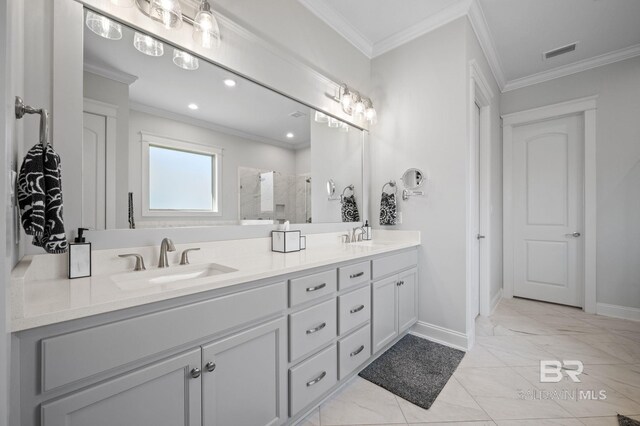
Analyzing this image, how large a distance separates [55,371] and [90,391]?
12 cm

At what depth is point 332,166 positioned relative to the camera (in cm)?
249

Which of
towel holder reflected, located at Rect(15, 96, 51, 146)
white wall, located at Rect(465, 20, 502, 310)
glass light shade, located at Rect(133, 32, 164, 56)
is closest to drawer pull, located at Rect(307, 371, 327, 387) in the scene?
towel holder reflected, located at Rect(15, 96, 51, 146)

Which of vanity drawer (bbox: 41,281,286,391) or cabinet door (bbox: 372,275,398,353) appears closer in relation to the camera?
vanity drawer (bbox: 41,281,286,391)

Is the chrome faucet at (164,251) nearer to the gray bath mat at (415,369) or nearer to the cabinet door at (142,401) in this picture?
the cabinet door at (142,401)

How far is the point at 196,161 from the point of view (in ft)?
5.20

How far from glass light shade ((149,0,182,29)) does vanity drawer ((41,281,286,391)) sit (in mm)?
1376

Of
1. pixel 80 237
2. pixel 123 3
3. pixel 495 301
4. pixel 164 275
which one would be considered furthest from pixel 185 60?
pixel 495 301

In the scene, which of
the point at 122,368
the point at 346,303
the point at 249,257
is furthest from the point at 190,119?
the point at 346,303

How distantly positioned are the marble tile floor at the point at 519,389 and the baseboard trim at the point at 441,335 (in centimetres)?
10

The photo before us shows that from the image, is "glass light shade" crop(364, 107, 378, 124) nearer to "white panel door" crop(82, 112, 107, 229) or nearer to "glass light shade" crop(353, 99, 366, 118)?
"glass light shade" crop(353, 99, 366, 118)

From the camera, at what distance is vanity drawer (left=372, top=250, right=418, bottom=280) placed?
195cm

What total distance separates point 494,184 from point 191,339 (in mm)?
3511

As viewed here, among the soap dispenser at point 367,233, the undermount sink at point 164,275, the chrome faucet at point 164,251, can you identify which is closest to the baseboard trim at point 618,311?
the soap dispenser at point 367,233

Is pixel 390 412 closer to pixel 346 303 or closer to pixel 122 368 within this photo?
pixel 346 303
